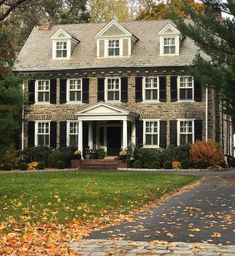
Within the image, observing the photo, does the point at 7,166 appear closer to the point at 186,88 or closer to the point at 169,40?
the point at 186,88

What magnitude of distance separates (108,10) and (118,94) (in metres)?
15.6

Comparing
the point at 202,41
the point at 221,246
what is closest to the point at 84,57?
the point at 202,41

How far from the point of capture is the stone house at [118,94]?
29969 mm

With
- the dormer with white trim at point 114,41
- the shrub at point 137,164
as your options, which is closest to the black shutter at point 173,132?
the shrub at point 137,164

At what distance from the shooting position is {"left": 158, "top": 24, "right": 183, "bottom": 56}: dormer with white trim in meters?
31.1

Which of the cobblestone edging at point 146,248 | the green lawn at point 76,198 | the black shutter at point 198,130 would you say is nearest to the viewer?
the cobblestone edging at point 146,248

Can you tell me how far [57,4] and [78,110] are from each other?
1860 cm

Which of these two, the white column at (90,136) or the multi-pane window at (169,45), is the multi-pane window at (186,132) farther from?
the white column at (90,136)

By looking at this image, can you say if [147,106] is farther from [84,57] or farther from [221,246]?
[221,246]

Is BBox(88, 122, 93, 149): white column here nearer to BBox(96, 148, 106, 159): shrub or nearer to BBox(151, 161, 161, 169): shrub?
BBox(96, 148, 106, 159): shrub

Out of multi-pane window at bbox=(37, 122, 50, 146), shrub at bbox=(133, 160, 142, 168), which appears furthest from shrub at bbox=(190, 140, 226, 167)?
multi-pane window at bbox=(37, 122, 50, 146)

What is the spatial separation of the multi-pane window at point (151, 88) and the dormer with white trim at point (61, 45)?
5688mm

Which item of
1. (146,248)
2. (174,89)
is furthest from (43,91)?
(146,248)

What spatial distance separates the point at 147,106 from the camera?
3056 centimetres
